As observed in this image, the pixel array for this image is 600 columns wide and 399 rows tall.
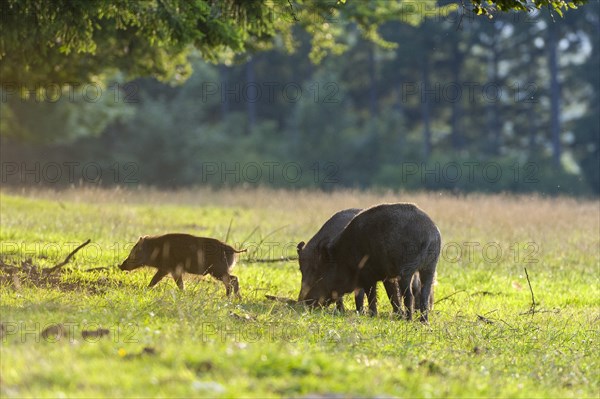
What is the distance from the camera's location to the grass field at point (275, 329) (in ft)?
21.0

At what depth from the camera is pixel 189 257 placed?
12055 millimetres

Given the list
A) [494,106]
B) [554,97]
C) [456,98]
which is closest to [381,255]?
[554,97]

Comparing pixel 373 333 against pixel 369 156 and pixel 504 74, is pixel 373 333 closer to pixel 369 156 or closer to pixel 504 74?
pixel 369 156

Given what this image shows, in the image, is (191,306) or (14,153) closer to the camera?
(191,306)

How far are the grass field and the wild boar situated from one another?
0.73 feet

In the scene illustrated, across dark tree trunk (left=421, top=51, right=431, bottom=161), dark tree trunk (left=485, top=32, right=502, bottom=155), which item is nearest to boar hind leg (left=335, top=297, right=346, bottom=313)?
dark tree trunk (left=421, top=51, right=431, bottom=161)

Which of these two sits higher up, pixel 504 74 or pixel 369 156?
pixel 504 74

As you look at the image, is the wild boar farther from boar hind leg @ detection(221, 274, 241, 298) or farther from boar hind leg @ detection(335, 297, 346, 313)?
boar hind leg @ detection(335, 297, 346, 313)

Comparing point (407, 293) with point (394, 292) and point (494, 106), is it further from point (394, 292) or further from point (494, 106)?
point (494, 106)

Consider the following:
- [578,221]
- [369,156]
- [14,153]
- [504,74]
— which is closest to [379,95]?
[504,74]

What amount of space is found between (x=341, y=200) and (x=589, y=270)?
39.8ft

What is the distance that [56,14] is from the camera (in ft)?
43.7

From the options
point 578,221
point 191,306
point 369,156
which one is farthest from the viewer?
point 369,156

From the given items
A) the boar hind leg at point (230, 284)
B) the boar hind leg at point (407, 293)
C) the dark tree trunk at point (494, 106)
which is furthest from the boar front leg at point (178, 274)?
the dark tree trunk at point (494, 106)
